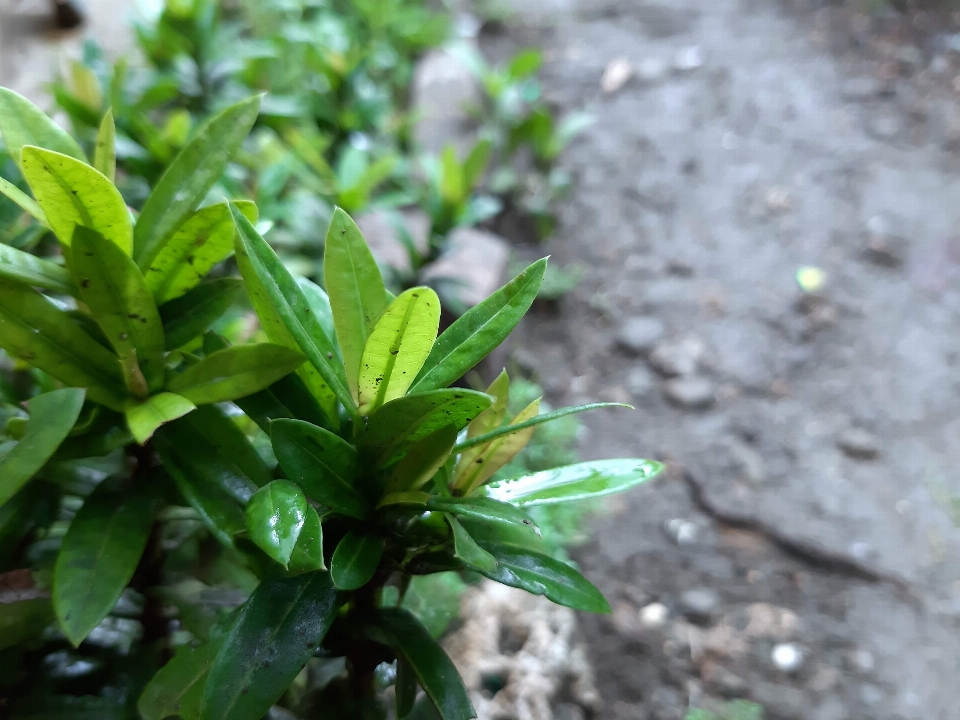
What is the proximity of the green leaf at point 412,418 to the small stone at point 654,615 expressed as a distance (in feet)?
5.02

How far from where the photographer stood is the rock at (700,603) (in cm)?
192

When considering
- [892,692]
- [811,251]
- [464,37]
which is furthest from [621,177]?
[892,692]

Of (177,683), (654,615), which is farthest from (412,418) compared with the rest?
(654,615)

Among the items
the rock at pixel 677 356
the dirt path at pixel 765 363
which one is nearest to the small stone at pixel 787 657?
the dirt path at pixel 765 363

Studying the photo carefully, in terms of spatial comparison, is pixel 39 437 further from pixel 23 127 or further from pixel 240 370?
pixel 23 127

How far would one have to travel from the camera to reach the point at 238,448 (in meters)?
0.69

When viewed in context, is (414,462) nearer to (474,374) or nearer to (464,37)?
(474,374)

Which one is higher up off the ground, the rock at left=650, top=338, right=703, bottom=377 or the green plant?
the green plant

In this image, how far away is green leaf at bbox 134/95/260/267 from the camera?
0.68 meters

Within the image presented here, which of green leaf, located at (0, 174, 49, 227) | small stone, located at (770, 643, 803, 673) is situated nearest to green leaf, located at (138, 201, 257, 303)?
green leaf, located at (0, 174, 49, 227)

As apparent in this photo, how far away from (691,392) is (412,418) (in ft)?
7.42

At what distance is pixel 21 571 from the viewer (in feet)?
2.28

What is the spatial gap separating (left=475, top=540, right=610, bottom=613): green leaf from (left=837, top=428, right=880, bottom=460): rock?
2090 mm

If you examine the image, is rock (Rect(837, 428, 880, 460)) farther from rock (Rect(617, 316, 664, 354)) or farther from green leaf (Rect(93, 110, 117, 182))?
green leaf (Rect(93, 110, 117, 182))
